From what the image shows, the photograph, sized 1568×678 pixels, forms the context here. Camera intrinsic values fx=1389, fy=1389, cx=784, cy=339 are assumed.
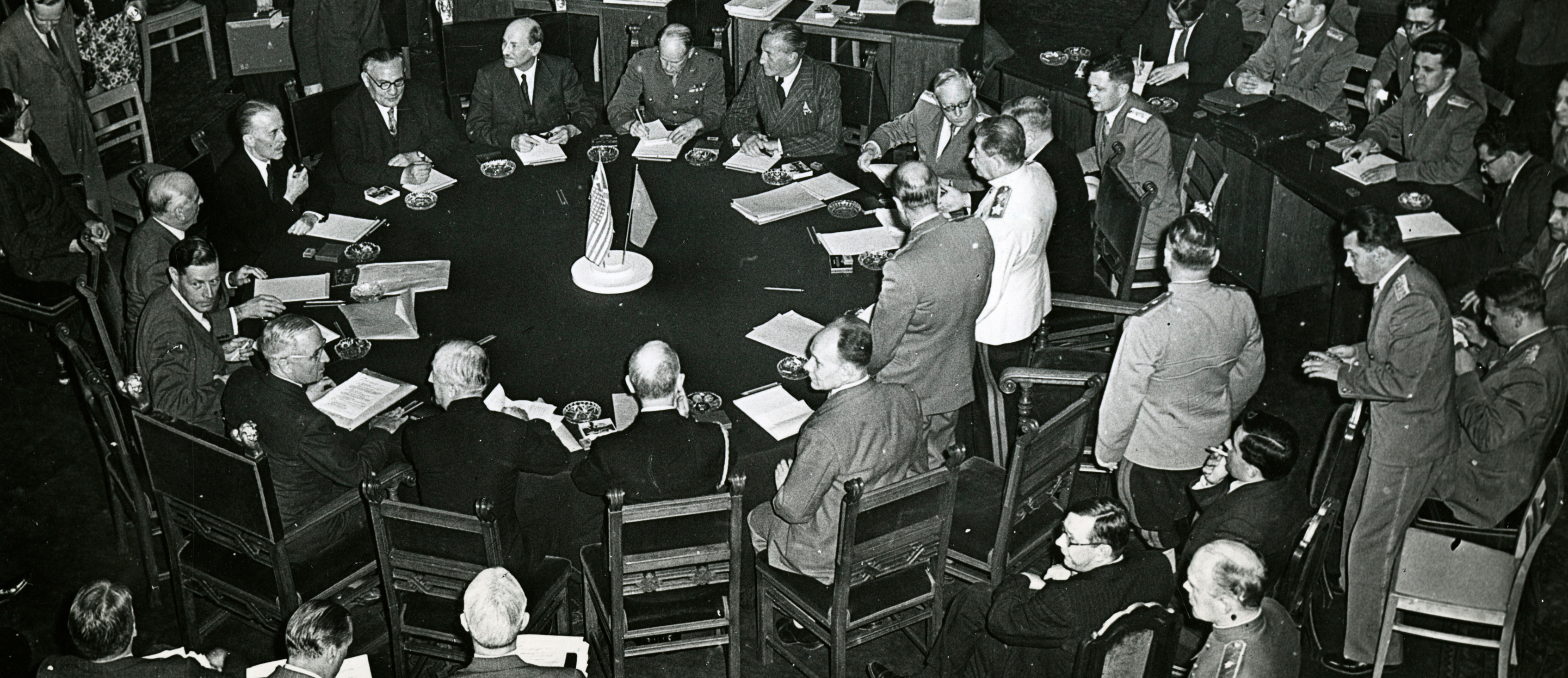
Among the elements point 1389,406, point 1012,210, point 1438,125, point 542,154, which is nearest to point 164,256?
point 542,154

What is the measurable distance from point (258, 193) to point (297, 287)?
0.75 m

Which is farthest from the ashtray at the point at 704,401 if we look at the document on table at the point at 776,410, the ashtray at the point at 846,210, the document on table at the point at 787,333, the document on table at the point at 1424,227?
the document on table at the point at 1424,227

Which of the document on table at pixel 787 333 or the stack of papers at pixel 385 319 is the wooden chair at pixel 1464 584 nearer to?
the document on table at pixel 787 333

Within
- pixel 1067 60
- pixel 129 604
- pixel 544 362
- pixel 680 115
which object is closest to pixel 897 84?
pixel 1067 60

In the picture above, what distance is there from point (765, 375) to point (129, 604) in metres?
2.47

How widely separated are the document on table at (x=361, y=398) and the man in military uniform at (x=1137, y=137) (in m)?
3.73

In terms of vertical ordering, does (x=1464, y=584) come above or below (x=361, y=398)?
below

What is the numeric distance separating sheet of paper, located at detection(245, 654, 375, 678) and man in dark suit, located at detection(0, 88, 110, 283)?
3070mm

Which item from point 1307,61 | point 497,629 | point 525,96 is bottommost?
point 497,629

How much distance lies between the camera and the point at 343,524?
522 cm

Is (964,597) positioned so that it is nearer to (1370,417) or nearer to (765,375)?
(765,375)

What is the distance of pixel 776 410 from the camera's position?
539cm

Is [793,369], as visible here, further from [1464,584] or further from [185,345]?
[1464,584]

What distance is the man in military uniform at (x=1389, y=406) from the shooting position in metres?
4.92
